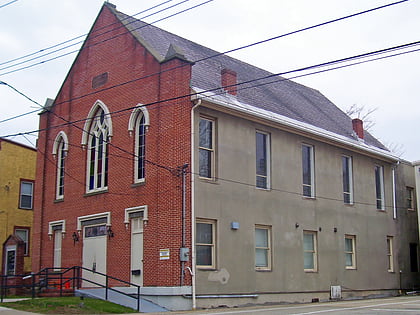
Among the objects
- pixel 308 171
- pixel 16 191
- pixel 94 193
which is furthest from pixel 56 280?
pixel 308 171

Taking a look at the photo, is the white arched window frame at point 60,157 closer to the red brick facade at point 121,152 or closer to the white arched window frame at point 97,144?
the red brick facade at point 121,152

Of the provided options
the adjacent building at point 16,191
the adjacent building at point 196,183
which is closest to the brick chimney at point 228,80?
the adjacent building at point 196,183

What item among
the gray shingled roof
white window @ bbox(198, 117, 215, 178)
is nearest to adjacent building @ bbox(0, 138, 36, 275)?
the gray shingled roof

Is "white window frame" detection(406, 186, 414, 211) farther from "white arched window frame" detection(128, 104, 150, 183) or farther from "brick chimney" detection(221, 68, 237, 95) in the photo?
"white arched window frame" detection(128, 104, 150, 183)

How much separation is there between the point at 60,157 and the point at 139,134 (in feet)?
19.0

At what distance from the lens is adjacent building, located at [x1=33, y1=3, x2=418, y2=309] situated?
21.0m

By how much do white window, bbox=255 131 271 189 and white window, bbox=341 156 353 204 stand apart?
19.8 ft

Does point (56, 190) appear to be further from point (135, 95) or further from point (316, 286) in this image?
point (316, 286)

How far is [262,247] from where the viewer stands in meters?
23.5

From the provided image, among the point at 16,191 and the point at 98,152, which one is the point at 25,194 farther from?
the point at 98,152

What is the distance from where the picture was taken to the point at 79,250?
80.5 feet

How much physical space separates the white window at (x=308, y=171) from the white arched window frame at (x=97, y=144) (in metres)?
8.65

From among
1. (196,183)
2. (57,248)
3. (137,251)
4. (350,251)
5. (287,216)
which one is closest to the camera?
(196,183)

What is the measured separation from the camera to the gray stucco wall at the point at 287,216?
21.7 meters
